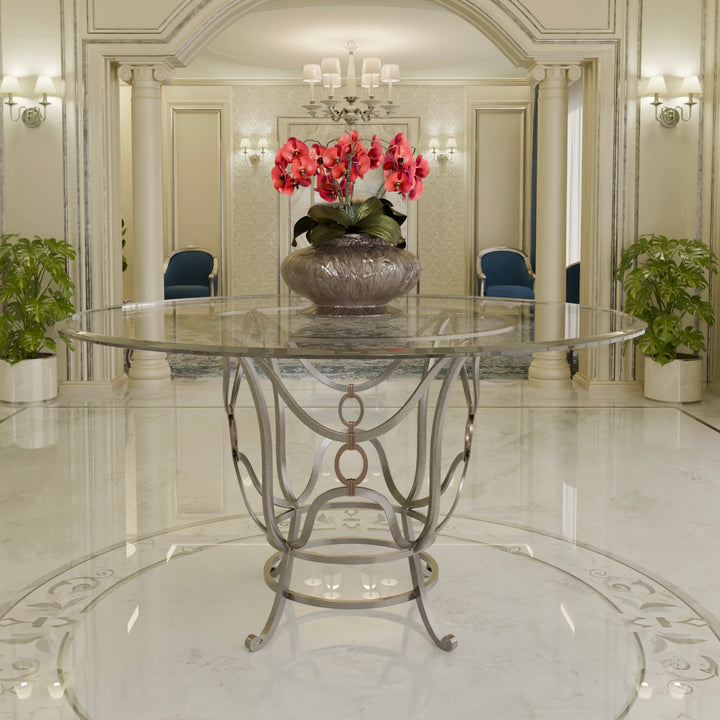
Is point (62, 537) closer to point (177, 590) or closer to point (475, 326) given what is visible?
point (177, 590)

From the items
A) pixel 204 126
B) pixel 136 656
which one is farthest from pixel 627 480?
pixel 204 126

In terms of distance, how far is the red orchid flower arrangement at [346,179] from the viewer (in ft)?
9.37

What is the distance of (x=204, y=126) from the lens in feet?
36.1

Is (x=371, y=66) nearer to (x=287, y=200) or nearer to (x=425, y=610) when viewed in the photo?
(x=287, y=200)

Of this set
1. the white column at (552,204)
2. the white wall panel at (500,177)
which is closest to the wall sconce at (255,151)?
the white wall panel at (500,177)

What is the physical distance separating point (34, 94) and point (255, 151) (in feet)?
15.9

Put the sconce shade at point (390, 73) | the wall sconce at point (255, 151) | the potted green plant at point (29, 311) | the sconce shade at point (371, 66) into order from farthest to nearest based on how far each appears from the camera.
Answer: the wall sconce at point (255, 151)
the sconce shade at point (390, 73)
the sconce shade at point (371, 66)
the potted green plant at point (29, 311)

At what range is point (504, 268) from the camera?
1071 cm

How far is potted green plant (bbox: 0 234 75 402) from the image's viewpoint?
19.6 feet

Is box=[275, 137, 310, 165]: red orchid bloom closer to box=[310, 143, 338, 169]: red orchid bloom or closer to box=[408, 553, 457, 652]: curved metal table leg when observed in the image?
box=[310, 143, 338, 169]: red orchid bloom

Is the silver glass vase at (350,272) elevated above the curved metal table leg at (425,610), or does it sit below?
above

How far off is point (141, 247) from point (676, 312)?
12.6ft

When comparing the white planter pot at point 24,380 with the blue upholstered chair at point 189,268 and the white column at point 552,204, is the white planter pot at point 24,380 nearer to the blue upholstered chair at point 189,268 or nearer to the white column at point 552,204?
the white column at point 552,204

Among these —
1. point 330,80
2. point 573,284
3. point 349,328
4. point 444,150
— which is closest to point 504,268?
point 444,150
